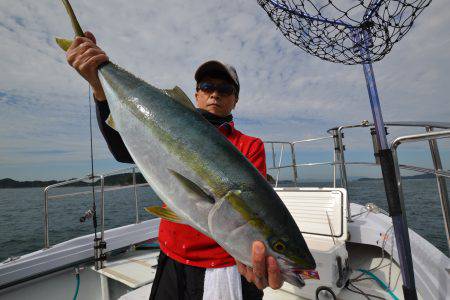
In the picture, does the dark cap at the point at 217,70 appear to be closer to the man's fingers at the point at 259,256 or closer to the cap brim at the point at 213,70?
the cap brim at the point at 213,70

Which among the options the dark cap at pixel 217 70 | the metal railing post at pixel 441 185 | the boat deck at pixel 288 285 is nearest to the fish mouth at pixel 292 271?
the dark cap at pixel 217 70

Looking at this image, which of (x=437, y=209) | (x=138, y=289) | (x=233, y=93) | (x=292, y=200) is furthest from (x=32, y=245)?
(x=437, y=209)

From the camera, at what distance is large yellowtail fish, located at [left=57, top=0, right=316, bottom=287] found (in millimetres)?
1215

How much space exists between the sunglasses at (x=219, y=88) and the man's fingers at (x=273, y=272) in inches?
64.8

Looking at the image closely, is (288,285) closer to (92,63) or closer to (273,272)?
(273,272)

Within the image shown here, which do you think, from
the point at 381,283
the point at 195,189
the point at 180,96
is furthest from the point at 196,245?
the point at 381,283

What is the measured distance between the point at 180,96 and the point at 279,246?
966 mm

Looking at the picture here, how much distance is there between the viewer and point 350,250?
498 centimetres

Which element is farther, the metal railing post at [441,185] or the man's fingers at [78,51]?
the metal railing post at [441,185]

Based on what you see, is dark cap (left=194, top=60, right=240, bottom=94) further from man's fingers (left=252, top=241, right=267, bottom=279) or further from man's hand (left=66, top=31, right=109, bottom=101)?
man's fingers (left=252, top=241, right=267, bottom=279)

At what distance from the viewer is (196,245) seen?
1929 millimetres

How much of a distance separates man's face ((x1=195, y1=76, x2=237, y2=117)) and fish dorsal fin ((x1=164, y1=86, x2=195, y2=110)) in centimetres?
89

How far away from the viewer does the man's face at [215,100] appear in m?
2.47

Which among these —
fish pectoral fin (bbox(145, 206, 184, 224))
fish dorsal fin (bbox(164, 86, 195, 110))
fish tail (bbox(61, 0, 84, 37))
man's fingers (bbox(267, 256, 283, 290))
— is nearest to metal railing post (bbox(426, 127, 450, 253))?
man's fingers (bbox(267, 256, 283, 290))
